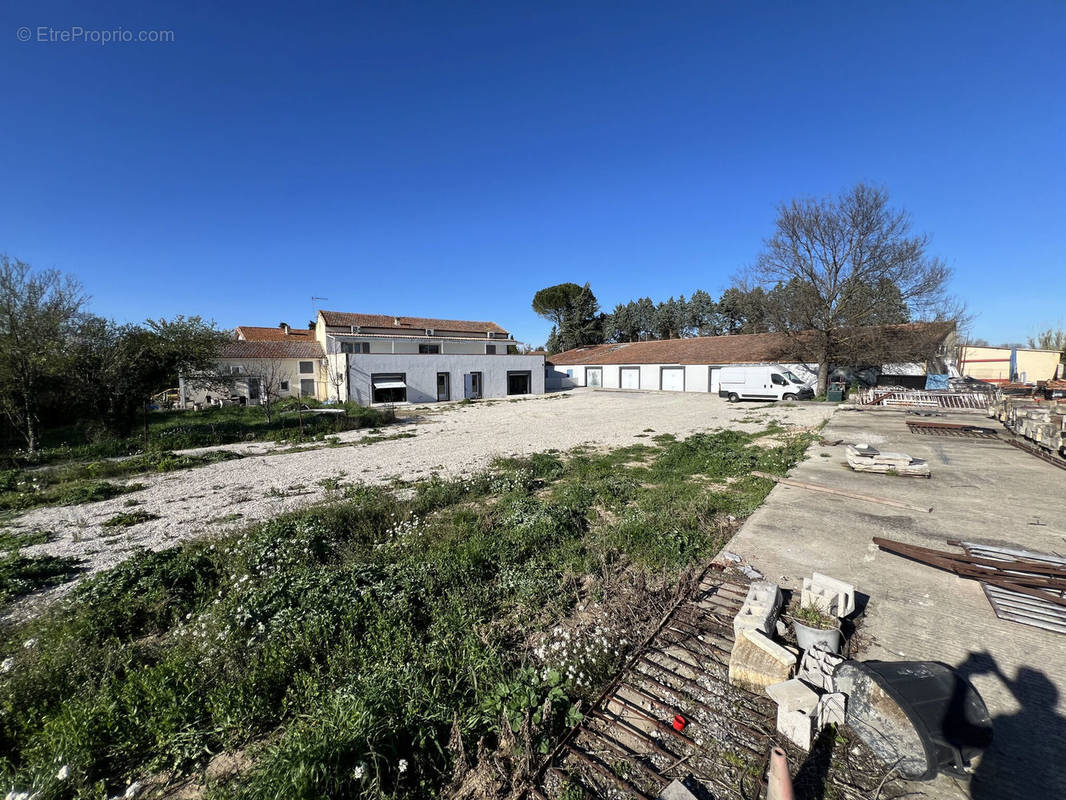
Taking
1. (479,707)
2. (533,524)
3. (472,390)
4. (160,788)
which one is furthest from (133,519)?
(472,390)

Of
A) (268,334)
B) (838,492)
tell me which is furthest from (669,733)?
(268,334)

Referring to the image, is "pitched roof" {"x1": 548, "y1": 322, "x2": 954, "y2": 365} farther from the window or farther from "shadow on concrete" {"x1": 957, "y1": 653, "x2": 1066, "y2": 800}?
"shadow on concrete" {"x1": 957, "y1": 653, "x2": 1066, "y2": 800}

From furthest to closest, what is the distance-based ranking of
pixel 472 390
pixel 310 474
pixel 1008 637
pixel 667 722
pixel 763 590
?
pixel 472 390
pixel 310 474
pixel 763 590
pixel 1008 637
pixel 667 722

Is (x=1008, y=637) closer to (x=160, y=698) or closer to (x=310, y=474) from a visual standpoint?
(x=160, y=698)

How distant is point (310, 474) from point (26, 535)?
4.52 m

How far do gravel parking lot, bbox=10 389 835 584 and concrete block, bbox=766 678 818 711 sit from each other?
7708 millimetres

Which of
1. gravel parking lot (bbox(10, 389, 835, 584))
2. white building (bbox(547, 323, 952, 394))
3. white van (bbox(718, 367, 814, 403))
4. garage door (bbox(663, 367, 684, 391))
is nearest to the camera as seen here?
gravel parking lot (bbox(10, 389, 835, 584))

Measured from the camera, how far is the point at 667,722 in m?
2.70

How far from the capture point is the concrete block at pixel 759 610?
321 cm

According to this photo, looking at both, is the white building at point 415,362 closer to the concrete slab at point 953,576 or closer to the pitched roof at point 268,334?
the pitched roof at point 268,334

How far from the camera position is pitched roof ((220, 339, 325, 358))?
3069 centimetres

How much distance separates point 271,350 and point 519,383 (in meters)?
20.0

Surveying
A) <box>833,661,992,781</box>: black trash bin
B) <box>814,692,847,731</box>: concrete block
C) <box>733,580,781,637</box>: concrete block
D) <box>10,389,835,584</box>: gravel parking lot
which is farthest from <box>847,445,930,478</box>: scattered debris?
<box>814,692,847,731</box>: concrete block

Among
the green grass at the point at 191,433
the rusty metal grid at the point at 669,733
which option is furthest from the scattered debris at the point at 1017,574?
the green grass at the point at 191,433
